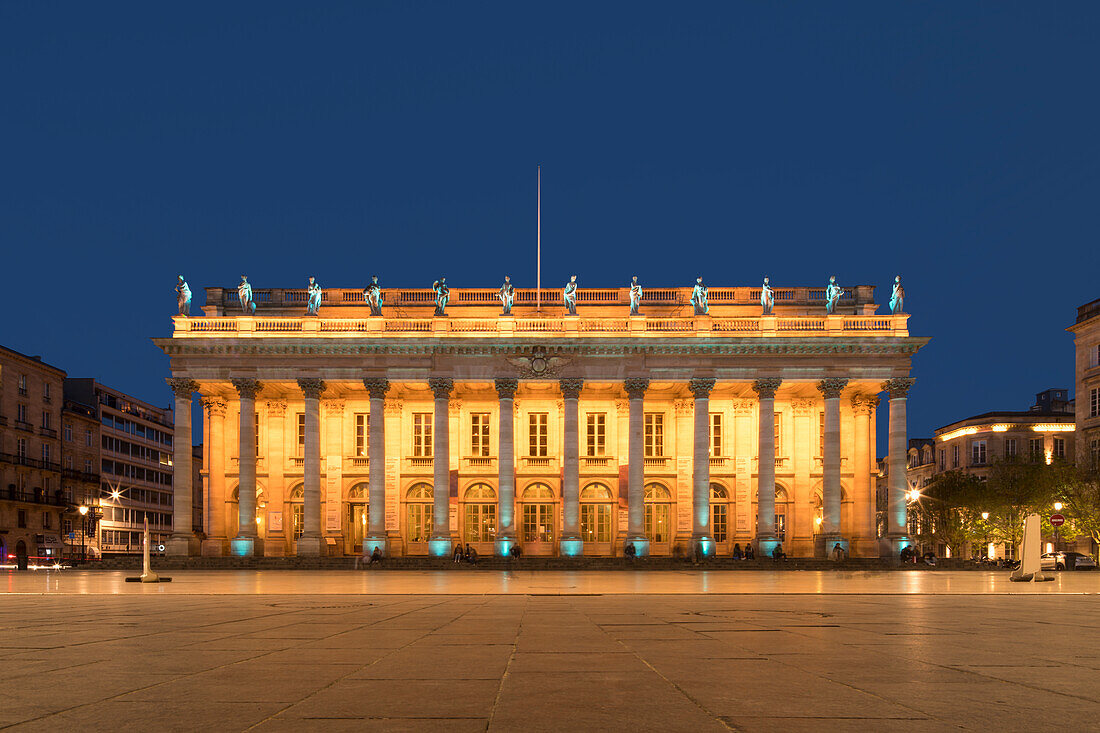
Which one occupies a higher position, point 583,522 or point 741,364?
point 741,364

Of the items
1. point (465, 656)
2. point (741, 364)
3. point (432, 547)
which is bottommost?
point (432, 547)

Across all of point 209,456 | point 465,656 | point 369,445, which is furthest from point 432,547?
point 465,656

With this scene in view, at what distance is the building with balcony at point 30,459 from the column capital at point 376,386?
102 ft

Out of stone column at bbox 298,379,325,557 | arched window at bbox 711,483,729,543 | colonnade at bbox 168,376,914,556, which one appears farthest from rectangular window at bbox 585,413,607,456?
stone column at bbox 298,379,325,557

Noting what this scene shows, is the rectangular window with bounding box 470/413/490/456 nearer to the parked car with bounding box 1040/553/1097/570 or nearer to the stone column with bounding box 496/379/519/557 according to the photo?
the stone column with bounding box 496/379/519/557

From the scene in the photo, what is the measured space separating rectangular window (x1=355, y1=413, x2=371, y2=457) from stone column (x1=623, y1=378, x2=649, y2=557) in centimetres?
1664

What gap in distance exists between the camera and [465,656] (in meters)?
10.1

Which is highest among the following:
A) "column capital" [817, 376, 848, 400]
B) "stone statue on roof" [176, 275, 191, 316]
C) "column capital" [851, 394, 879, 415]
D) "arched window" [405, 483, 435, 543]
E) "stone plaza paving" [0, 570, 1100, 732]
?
"stone statue on roof" [176, 275, 191, 316]

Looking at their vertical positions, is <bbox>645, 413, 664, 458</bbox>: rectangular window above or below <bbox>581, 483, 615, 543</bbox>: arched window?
above

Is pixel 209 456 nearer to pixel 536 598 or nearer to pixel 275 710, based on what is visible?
pixel 536 598

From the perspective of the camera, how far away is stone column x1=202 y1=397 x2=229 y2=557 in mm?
56469

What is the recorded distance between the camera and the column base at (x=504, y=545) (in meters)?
52.8

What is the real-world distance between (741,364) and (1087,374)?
31.7 meters

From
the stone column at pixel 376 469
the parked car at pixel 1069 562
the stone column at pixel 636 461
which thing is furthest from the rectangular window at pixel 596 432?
the parked car at pixel 1069 562
